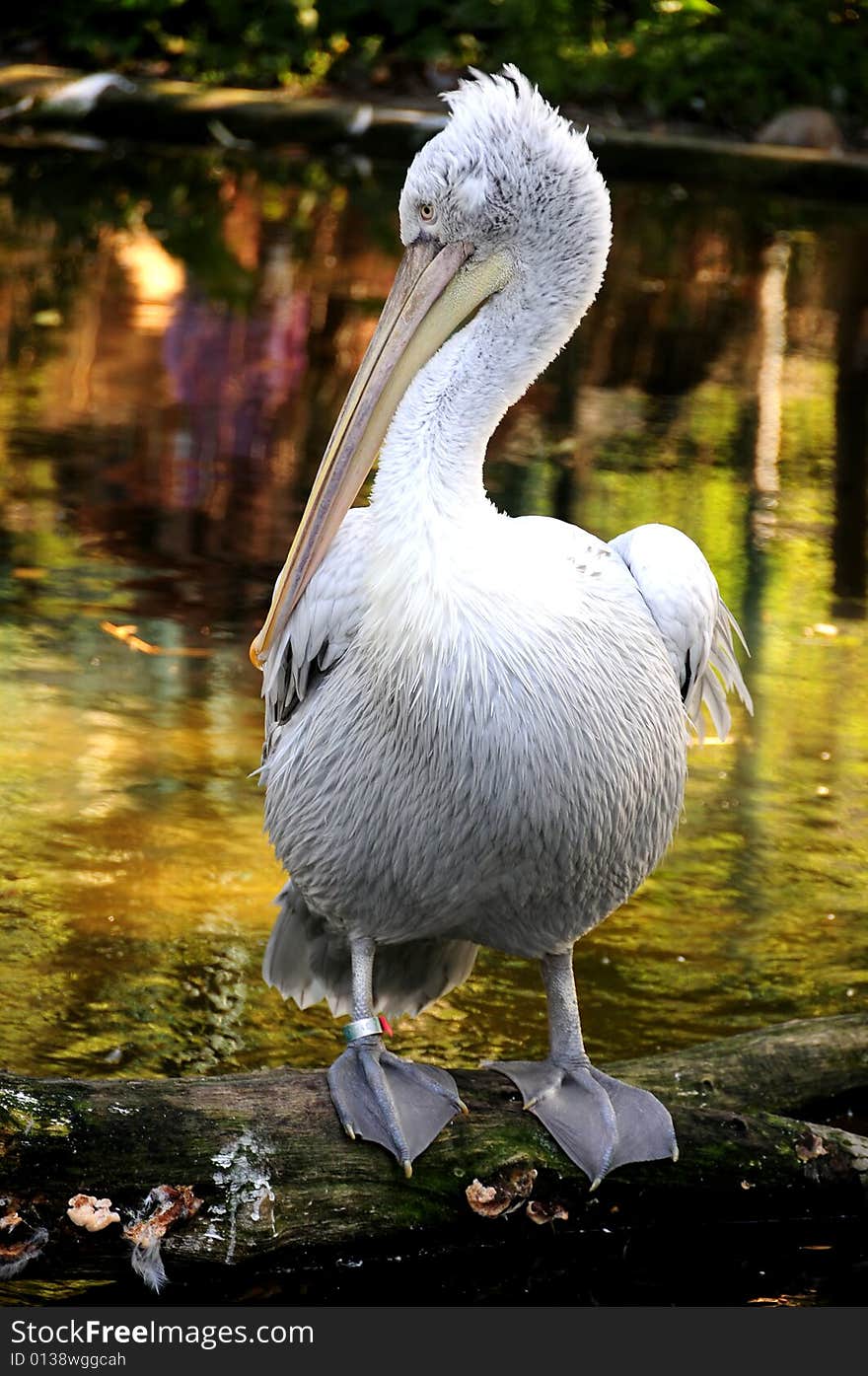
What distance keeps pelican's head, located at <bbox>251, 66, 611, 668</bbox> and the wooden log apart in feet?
2.70

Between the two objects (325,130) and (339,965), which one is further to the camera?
(325,130)

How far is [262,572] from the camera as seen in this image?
6.67 m

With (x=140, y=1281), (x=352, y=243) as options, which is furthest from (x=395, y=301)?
(x=352, y=243)

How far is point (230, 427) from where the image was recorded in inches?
341

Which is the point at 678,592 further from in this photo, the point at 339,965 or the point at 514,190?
the point at 339,965

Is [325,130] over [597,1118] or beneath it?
over

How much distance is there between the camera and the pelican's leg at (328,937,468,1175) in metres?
3.07

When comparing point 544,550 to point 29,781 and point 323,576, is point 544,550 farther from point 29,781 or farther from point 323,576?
point 29,781

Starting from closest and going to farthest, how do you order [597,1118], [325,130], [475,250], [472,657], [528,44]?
[472,657]
[475,250]
[597,1118]
[325,130]
[528,44]

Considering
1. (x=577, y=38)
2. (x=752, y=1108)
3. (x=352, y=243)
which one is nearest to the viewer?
(x=752, y=1108)

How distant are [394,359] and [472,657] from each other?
1.73 ft

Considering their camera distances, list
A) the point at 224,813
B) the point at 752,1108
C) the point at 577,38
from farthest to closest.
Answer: the point at 577,38 → the point at 224,813 → the point at 752,1108

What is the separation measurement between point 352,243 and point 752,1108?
10.2 meters

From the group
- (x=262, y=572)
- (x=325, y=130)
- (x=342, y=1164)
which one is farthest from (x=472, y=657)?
(x=325, y=130)
